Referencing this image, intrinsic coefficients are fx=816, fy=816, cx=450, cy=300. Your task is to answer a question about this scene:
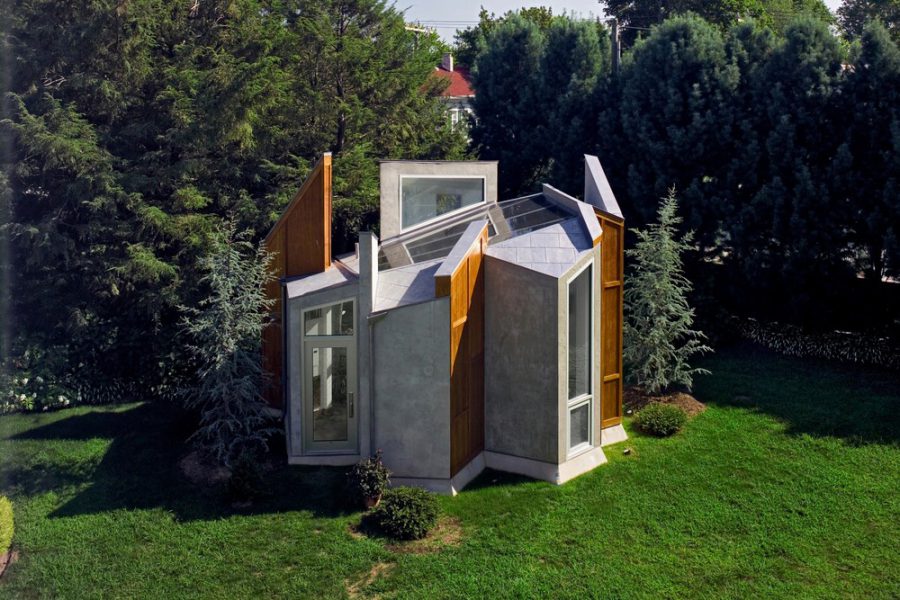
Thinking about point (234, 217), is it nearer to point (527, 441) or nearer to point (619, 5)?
point (527, 441)

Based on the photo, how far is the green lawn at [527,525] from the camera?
11.4 meters

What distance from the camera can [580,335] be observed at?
14.9 metres

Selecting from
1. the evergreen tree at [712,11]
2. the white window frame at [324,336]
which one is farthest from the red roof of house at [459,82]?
the white window frame at [324,336]

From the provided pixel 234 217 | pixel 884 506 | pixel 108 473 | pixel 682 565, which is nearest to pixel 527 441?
pixel 682 565

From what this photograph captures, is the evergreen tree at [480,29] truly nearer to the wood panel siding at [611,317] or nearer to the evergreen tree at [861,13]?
the evergreen tree at [861,13]

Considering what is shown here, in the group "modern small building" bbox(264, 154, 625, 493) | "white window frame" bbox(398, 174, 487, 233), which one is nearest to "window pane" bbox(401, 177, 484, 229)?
"white window frame" bbox(398, 174, 487, 233)

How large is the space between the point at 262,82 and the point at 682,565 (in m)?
17.0

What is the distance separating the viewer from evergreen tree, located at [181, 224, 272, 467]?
49.5 feet

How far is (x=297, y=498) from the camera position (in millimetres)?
13781

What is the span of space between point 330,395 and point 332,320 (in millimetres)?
1400

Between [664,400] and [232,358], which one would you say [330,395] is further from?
[664,400]

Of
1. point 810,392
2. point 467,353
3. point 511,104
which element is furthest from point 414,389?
point 511,104

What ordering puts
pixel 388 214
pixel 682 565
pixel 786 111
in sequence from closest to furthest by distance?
pixel 682 565
pixel 388 214
pixel 786 111

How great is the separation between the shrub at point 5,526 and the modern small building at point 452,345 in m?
4.64
